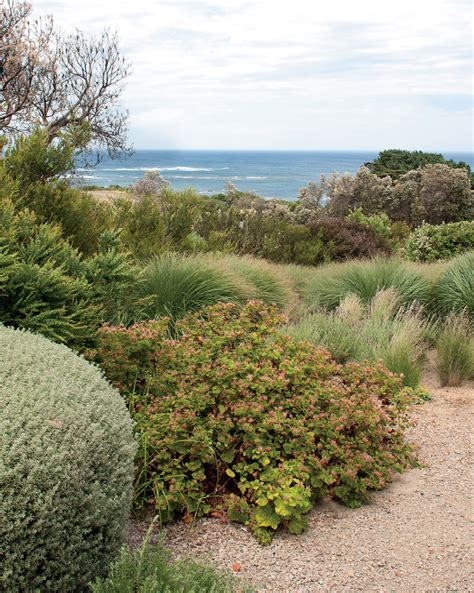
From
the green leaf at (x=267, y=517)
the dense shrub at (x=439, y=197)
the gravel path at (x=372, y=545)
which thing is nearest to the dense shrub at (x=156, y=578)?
the gravel path at (x=372, y=545)

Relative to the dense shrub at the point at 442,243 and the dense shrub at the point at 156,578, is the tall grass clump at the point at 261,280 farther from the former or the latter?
the dense shrub at the point at 442,243

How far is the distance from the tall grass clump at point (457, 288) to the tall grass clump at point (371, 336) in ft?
3.05

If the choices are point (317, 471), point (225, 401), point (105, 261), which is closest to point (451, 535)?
point (317, 471)

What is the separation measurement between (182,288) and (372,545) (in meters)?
4.31

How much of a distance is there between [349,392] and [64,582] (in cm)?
252

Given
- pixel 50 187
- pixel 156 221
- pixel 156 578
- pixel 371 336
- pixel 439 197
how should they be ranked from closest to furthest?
pixel 156 578, pixel 50 187, pixel 371 336, pixel 156 221, pixel 439 197

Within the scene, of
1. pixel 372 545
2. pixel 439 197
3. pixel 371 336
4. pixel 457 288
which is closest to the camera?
pixel 372 545

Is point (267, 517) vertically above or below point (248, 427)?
below

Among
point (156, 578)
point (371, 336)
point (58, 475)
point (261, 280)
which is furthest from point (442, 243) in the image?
point (58, 475)

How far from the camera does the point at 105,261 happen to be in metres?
5.09

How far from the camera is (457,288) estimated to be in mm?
8953

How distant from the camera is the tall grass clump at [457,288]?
28.7 feet

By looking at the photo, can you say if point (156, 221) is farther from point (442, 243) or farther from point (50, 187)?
point (442, 243)

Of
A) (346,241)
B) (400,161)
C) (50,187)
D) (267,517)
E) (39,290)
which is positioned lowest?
(267,517)
